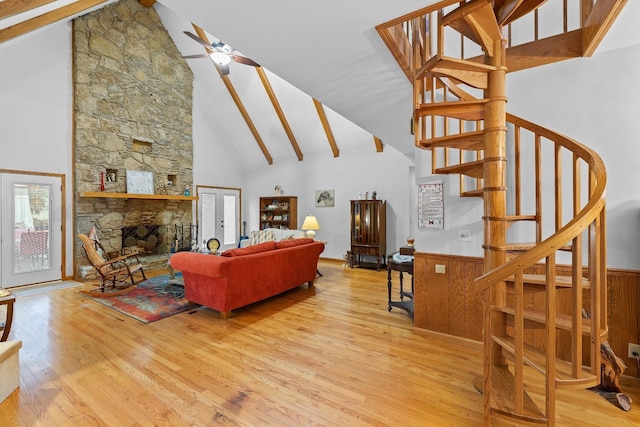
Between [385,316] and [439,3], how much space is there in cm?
306

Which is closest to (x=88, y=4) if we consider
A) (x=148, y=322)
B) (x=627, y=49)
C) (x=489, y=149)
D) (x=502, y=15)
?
(x=148, y=322)

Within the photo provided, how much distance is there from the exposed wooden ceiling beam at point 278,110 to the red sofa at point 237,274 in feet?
13.1

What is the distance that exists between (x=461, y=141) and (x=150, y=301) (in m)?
4.26

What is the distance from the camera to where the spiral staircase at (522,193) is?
144 centimetres

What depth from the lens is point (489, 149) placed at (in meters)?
1.97

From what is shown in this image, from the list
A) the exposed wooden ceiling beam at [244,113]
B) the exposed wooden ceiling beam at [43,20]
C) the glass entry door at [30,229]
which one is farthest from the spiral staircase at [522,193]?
the glass entry door at [30,229]

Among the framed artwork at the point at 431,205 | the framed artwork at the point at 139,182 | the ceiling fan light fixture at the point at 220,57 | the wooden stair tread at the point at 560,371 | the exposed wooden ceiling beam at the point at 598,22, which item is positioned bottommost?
the wooden stair tread at the point at 560,371

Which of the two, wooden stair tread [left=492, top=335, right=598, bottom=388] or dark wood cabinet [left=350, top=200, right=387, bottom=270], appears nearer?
wooden stair tread [left=492, top=335, right=598, bottom=388]

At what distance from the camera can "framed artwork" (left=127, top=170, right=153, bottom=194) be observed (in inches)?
235

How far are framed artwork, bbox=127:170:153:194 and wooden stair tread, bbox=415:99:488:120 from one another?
6137mm

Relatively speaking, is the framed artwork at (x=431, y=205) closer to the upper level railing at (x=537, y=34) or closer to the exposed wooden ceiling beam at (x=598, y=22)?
the upper level railing at (x=537, y=34)

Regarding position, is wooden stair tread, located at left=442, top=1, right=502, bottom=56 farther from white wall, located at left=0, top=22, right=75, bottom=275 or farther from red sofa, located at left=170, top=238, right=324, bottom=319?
white wall, located at left=0, top=22, right=75, bottom=275

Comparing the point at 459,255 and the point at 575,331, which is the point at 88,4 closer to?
the point at 459,255

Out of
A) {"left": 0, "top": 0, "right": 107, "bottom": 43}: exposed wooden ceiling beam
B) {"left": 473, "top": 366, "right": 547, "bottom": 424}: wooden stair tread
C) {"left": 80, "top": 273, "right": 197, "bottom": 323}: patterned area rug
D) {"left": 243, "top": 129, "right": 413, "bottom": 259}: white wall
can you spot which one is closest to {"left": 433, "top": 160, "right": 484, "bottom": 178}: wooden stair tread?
{"left": 473, "top": 366, "right": 547, "bottom": 424}: wooden stair tread
